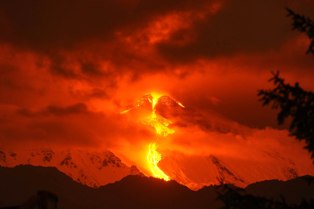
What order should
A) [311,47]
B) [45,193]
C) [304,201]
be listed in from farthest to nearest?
[311,47]
[304,201]
[45,193]

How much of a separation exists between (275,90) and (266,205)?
2.24 meters

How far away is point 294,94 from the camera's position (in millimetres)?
14797

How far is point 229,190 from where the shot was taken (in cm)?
1573

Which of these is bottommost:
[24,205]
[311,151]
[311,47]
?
[24,205]

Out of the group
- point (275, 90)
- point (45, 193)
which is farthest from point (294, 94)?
point (45, 193)

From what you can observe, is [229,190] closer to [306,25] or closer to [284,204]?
[284,204]

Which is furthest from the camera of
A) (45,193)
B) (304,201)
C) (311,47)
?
(311,47)

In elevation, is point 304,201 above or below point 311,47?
below

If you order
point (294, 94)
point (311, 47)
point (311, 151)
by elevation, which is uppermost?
point (311, 47)

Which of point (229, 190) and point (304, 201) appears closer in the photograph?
point (304, 201)

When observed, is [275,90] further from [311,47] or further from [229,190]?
[229,190]

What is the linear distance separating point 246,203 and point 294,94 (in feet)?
7.65

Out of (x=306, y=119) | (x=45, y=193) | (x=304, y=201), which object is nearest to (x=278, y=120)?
(x=306, y=119)

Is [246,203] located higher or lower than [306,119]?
lower
